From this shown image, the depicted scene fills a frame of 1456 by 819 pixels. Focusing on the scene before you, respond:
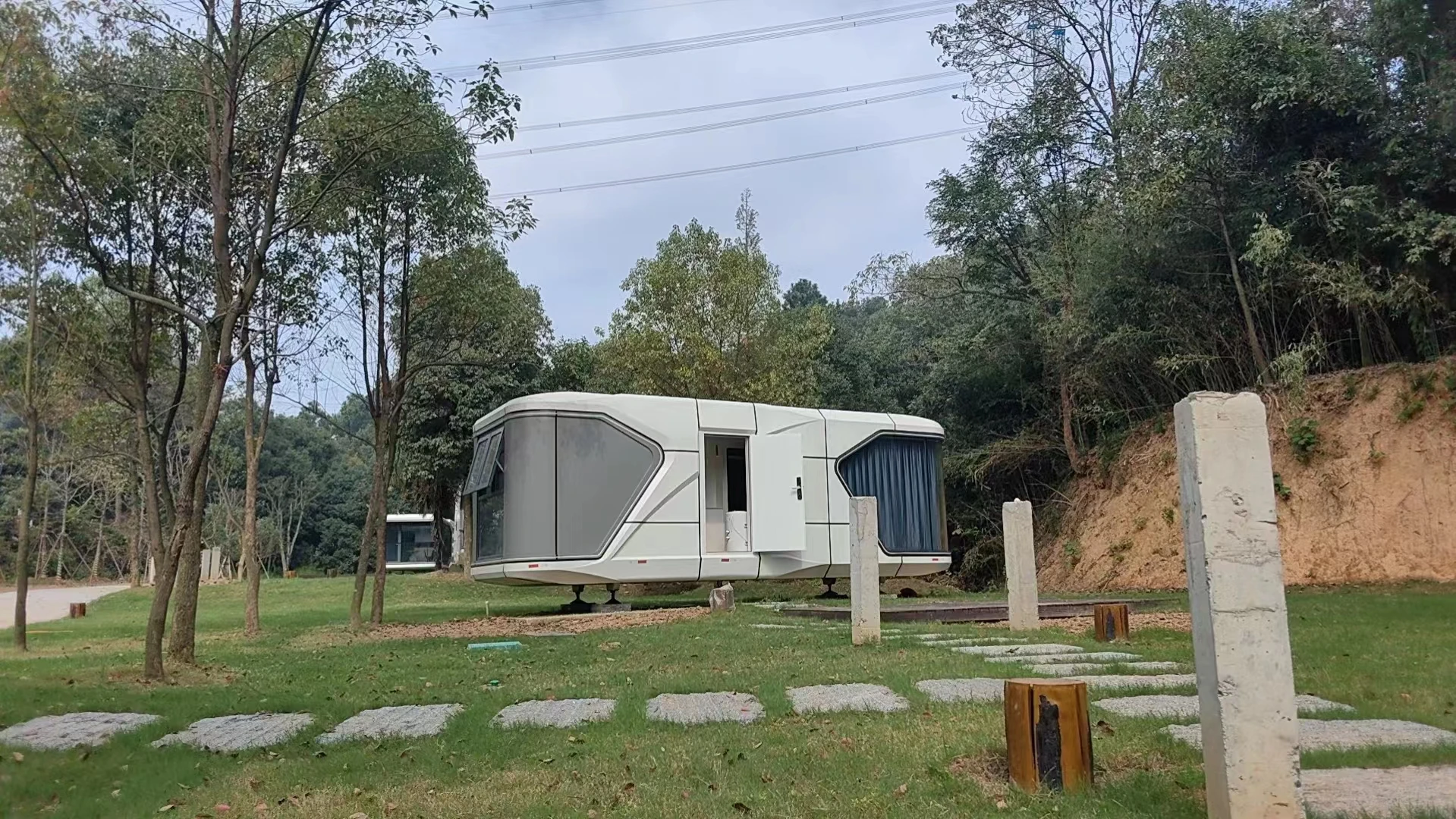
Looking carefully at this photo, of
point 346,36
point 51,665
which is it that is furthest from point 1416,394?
point 51,665

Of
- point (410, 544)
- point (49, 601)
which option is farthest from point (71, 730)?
point (410, 544)

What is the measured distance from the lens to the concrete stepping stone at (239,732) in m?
5.39

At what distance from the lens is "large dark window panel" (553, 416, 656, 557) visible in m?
14.0

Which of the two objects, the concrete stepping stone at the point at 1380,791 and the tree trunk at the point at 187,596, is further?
the tree trunk at the point at 187,596

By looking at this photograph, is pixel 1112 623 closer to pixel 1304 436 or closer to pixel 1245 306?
pixel 1304 436

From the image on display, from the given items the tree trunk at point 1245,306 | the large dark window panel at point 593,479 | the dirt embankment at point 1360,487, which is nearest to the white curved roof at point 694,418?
the large dark window panel at point 593,479

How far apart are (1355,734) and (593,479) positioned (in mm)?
10824

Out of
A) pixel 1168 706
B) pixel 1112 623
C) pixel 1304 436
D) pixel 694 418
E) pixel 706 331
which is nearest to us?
pixel 1168 706

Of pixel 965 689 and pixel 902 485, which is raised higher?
pixel 902 485

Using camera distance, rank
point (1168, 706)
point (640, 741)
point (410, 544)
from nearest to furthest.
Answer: point (640, 741), point (1168, 706), point (410, 544)

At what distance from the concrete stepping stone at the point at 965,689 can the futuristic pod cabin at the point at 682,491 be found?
806 cm

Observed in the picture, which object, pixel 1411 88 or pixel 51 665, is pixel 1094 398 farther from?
pixel 51 665

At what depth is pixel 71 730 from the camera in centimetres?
576

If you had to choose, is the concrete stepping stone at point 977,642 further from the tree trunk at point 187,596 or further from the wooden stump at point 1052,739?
the tree trunk at point 187,596
